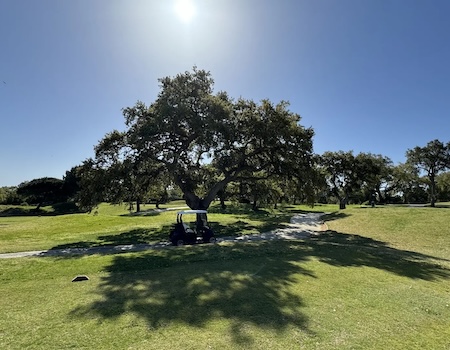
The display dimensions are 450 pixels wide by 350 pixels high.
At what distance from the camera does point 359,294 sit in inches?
336

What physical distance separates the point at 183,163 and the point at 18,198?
4600 centimetres

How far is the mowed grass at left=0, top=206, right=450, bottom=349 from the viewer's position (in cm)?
556

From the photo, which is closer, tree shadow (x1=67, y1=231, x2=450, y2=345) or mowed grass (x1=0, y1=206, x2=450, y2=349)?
mowed grass (x1=0, y1=206, x2=450, y2=349)

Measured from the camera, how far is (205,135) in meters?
22.4

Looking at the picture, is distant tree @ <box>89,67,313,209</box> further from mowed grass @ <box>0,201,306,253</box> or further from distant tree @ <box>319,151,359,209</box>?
distant tree @ <box>319,151,359,209</box>

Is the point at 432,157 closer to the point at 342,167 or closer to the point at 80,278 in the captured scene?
the point at 342,167

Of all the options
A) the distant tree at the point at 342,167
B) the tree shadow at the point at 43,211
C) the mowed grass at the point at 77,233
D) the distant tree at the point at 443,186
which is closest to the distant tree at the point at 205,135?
the mowed grass at the point at 77,233

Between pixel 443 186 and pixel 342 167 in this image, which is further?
pixel 443 186

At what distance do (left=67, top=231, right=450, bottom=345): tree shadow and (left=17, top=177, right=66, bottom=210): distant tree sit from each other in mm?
44764

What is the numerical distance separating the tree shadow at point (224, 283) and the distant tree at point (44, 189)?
44.8 metres

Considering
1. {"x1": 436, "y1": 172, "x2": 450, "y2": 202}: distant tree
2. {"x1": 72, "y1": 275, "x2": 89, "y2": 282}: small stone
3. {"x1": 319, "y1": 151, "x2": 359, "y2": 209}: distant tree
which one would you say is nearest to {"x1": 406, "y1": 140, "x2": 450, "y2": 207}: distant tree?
{"x1": 319, "y1": 151, "x2": 359, "y2": 209}: distant tree

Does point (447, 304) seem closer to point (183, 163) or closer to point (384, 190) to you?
point (183, 163)

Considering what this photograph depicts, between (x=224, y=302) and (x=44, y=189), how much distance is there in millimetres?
52846

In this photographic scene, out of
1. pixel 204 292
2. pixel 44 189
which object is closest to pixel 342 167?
pixel 204 292
